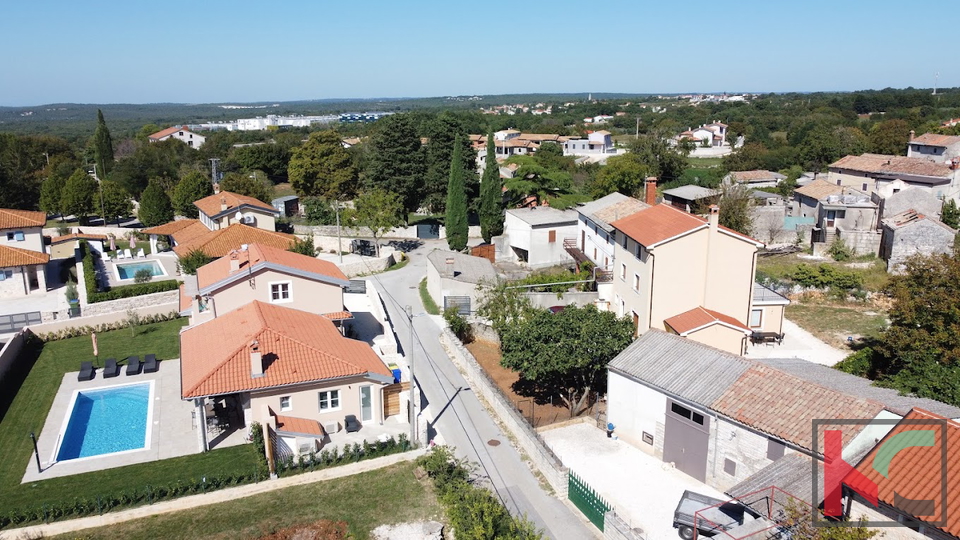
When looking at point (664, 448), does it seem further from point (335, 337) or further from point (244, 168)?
point (244, 168)

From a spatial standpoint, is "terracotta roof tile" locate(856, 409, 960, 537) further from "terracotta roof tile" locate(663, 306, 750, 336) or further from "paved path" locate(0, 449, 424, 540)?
"paved path" locate(0, 449, 424, 540)

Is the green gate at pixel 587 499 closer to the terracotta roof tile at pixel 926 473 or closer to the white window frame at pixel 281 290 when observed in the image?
the terracotta roof tile at pixel 926 473

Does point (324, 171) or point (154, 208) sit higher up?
point (324, 171)

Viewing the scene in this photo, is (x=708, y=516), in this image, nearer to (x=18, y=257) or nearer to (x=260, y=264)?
(x=260, y=264)

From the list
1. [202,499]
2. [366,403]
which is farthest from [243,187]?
[202,499]

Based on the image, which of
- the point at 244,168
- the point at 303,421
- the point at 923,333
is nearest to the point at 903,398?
the point at 923,333

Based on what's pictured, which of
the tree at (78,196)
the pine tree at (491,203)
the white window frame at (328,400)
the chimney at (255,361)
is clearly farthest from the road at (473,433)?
the tree at (78,196)
